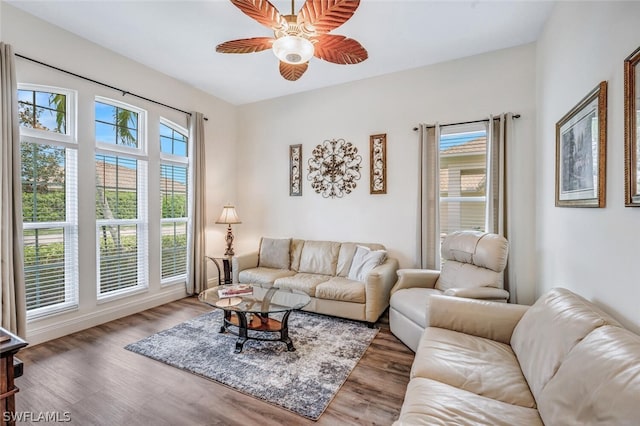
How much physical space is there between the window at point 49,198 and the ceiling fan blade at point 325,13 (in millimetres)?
2756

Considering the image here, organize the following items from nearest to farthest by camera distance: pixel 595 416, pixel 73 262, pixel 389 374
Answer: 1. pixel 595 416
2. pixel 389 374
3. pixel 73 262

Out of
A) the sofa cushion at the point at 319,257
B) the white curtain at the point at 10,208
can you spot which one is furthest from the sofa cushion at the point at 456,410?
the white curtain at the point at 10,208

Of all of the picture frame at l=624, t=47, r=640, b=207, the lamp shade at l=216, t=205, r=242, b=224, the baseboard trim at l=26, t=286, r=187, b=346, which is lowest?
the baseboard trim at l=26, t=286, r=187, b=346

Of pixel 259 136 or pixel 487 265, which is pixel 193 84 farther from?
pixel 487 265

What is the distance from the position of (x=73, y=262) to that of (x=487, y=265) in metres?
4.13

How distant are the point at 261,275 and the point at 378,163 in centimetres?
214

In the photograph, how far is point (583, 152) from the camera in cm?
187

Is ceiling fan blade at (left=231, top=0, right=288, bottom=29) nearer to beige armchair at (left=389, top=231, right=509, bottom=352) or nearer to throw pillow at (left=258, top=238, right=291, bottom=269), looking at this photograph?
beige armchair at (left=389, top=231, right=509, bottom=352)

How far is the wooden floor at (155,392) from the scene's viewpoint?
1784mm

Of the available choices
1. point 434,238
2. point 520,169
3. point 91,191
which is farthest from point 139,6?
point 520,169

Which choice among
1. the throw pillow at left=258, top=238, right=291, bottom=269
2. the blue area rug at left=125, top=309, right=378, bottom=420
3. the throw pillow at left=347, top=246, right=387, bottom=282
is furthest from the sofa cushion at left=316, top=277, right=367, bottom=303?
the throw pillow at left=258, top=238, right=291, bottom=269

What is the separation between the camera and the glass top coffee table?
8.35ft

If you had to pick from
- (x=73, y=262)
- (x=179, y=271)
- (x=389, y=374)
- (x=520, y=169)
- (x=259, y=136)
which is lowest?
(x=389, y=374)

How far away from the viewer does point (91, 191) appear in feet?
10.3
